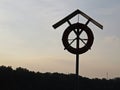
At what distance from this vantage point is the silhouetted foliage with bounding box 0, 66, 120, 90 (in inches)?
1401

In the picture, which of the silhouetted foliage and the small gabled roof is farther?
the silhouetted foliage

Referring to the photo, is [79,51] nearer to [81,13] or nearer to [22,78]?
[81,13]

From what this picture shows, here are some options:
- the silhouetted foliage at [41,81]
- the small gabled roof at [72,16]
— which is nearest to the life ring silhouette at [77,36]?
the small gabled roof at [72,16]

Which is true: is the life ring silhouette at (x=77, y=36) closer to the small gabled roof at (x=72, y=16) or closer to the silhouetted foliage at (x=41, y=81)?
the small gabled roof at (x=72, y=16)

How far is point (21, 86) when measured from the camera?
3622 cm

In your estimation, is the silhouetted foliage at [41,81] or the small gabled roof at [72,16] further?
the silhouetted foliage at [41,81]

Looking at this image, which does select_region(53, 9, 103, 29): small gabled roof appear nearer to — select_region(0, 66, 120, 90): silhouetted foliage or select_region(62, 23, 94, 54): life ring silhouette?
select_region(62, 23, 94, 54): life ring silhouette

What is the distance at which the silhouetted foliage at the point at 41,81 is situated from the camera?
35594 mm

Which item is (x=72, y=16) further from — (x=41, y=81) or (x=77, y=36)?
(x=41, y=81)

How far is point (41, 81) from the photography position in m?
38.2

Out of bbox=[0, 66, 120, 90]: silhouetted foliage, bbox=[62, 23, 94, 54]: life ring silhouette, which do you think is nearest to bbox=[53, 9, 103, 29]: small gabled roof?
bbox=[62, 23, 94, 54]: life ring silhouette

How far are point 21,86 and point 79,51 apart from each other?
61.7ft

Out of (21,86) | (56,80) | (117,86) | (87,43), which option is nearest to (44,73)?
(56,80)

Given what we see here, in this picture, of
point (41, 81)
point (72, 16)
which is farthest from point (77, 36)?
point (41, 81)
